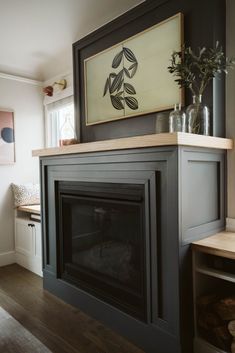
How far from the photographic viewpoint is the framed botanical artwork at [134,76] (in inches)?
79.1

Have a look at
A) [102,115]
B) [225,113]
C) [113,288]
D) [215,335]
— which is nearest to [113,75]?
[102,115]

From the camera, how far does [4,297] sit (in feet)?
8.59

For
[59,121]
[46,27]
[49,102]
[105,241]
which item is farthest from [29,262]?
[46,27]

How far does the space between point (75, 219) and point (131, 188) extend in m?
0.87

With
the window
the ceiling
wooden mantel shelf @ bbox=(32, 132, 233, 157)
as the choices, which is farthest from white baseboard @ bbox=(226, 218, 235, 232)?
the window

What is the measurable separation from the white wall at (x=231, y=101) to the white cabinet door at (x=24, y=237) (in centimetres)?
225

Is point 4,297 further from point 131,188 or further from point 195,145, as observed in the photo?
point 195,145

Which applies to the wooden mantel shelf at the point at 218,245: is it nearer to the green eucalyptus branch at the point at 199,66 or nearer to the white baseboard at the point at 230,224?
the white baseboard at the point at 230,224

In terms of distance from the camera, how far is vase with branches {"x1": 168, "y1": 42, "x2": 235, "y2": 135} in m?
1.70

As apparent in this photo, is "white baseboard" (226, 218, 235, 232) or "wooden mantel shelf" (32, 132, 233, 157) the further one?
"white baseboard" (226, 218, 235, 232)

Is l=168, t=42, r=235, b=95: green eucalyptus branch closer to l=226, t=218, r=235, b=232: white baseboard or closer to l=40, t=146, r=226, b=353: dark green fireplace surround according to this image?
l=40, t=146, r=226, b=353: dark green fireplace surround

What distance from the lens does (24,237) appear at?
11.1 feet

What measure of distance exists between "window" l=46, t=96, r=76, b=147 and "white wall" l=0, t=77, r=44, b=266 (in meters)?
0.11

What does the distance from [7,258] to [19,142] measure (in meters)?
1.47
